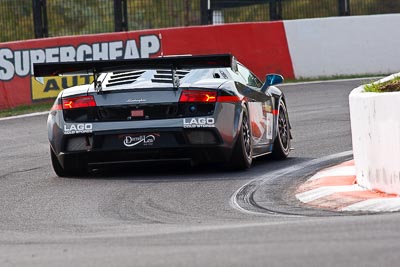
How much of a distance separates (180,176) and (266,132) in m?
1.40

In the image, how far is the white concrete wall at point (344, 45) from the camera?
78.1 ft

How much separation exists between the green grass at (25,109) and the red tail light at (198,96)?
29.7ft

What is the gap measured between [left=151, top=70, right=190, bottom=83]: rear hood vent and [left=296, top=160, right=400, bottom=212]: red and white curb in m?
1.65

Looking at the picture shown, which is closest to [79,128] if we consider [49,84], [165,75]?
[165,75]

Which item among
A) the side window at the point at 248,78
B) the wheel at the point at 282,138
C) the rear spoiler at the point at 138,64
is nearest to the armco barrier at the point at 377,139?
the rear spoiler at the point at 138,64

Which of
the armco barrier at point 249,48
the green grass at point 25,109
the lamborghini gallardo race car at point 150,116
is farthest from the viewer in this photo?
the armco barrier at point 249,48

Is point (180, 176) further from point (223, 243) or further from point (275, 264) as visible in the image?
point (275, 264)

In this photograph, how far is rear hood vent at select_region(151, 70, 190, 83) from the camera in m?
11.4

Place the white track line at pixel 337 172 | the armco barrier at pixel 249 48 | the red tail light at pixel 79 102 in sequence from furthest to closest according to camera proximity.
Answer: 1. the armco barrier at pixel 249 48
2. the red tail light at pixel 79 102
3. the white track line at pixel 337 172

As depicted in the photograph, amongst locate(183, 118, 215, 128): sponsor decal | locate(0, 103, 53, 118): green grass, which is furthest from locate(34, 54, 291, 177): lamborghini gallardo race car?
locate(0, 103, 53, 118): green grass

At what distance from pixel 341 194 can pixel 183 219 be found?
1437 mm

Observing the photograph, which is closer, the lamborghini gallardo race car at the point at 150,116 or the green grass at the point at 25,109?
the lamborghini gallardo race car at the point at 150,116

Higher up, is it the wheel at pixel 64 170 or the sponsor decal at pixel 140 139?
the sponsor decal at pixel 140 139

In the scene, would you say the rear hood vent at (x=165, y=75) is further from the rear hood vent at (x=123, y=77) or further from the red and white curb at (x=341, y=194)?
the red and white curb at (x=341, y=194)
